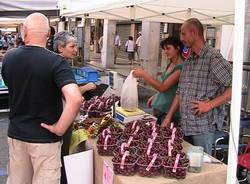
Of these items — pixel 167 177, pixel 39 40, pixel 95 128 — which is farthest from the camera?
pixel 95 128

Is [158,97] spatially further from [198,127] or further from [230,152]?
[230,152]

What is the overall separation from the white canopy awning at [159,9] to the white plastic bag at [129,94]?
26.4 inches

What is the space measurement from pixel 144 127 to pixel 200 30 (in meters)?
0.94

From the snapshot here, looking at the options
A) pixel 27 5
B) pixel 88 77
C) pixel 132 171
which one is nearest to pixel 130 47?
pixel 88 77

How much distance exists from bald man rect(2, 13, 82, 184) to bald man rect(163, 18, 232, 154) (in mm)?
1069

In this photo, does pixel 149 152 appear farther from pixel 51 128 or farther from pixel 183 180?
pixel 51 128

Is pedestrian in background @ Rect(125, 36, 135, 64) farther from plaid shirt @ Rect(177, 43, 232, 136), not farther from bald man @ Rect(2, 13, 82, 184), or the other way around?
bald man @ Rect(2, 13, 82, 184)

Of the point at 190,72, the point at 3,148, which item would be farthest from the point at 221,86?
the point at 3,148

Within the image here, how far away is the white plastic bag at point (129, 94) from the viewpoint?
321 centimetres

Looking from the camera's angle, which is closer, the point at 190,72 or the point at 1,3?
the point at 190,72

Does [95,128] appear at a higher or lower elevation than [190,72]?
lower

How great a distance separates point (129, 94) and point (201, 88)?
2.38 feet

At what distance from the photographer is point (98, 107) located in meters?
3.52

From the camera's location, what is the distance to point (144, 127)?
2805 mm
